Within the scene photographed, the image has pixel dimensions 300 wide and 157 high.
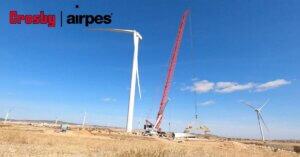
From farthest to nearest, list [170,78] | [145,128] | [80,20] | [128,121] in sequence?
[170,78], [145,128], [128,121], [80,20]

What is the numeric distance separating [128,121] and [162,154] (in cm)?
6144

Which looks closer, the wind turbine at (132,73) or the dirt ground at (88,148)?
the dirt ground at (88,148)

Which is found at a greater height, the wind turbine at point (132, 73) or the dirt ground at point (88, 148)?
the wind turbine at point (132, 73)

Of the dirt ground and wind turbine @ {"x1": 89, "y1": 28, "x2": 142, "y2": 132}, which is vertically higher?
wind turbine @ {"x1": 89, "y1": 28, "x2": 142, "y2": 132}

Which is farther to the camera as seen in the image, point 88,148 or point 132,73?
point 132,73

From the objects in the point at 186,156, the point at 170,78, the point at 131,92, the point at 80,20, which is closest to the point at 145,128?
the point at 170,78

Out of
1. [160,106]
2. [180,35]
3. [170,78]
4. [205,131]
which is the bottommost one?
[205,131]

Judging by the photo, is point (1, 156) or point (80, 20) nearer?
point (1, 156)

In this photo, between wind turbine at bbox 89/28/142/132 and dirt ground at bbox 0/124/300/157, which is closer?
dirt ground at bbox 0/124/300/157

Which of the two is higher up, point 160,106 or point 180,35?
point 180,35

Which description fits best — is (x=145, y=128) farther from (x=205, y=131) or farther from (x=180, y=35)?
(x=180, y=35)

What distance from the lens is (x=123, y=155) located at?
67.2 ft

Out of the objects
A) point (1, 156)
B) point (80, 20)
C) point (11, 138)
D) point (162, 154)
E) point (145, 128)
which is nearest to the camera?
point (1, 156)

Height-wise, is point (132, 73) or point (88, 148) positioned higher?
point (132, 73)
